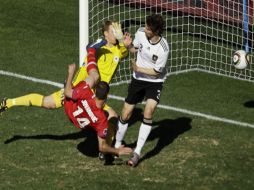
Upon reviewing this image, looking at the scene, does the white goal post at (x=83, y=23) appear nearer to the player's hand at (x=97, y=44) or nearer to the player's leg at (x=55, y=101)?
the player's hand at (x=97, y=44)

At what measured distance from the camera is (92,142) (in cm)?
1315

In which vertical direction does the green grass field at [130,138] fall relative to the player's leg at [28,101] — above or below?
below

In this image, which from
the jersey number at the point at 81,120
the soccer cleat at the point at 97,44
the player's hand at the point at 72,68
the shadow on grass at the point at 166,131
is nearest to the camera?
the player's hand at the point at 72,68

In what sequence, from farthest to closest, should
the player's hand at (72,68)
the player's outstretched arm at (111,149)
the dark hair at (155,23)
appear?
1. the dark hair at (155,23)
2. the player's outstretched arm at (111,149)
3. the player's hand at (72,68)

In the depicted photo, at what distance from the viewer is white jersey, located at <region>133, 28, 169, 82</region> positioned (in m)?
12.2

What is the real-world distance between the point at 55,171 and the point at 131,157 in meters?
1.25

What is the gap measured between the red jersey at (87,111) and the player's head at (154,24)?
49.8 inches

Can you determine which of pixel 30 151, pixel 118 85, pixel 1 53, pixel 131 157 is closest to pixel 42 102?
pixel 30 151

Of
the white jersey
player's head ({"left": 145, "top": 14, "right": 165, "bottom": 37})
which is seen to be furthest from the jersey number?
player's head ({"left": 145, "top": 14, "right": 165, "bottom": 37})

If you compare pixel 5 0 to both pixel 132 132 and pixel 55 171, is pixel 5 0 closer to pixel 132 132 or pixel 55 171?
pixel 132 132

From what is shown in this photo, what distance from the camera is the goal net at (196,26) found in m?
18.1

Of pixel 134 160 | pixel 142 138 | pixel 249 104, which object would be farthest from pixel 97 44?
pixel 249 104

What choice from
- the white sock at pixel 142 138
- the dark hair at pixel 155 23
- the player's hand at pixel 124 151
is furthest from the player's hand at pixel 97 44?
the player's hand at pixel 124 151

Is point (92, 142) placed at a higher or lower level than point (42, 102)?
lower
